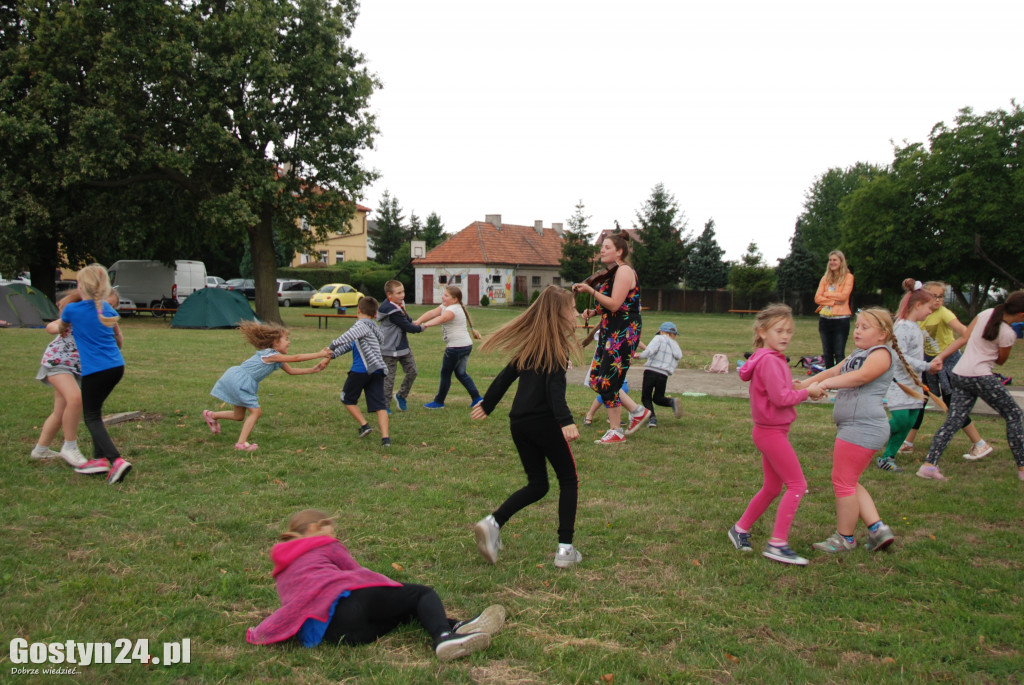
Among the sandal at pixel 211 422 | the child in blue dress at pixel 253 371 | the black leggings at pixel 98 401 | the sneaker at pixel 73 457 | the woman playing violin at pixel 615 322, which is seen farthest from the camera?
the sandal at pixel 211 422

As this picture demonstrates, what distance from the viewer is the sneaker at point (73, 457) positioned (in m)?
6.44

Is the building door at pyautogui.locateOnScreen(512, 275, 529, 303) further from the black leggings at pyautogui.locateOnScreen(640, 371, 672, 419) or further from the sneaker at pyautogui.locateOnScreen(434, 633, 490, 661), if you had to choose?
the sneaker at pyautogui.locateOnScreen(434, 633, 490, 661)

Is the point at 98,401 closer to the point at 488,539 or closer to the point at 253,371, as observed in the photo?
A: the point at 253,371

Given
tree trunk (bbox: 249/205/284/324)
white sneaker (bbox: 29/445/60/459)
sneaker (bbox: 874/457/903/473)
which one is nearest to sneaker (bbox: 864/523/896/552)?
sneaker (bbox: 874/457/903/473)

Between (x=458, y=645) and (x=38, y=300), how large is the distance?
1069 inches

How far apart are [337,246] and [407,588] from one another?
7450 centimetres

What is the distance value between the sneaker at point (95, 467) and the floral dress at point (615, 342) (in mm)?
4663

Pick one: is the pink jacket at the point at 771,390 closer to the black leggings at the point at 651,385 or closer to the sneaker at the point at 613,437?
the sneaker at the point at 613,437

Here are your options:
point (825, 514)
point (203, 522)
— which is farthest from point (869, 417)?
point (203, 522)

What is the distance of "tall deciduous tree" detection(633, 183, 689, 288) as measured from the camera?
55031mm

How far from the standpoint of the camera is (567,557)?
459 centimetres

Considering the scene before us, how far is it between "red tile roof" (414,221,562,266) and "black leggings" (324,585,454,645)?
57.1 m

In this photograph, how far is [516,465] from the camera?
715 cm

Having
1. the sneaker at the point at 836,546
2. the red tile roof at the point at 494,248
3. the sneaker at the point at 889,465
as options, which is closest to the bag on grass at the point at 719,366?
the sneaker at the point at 889,465
